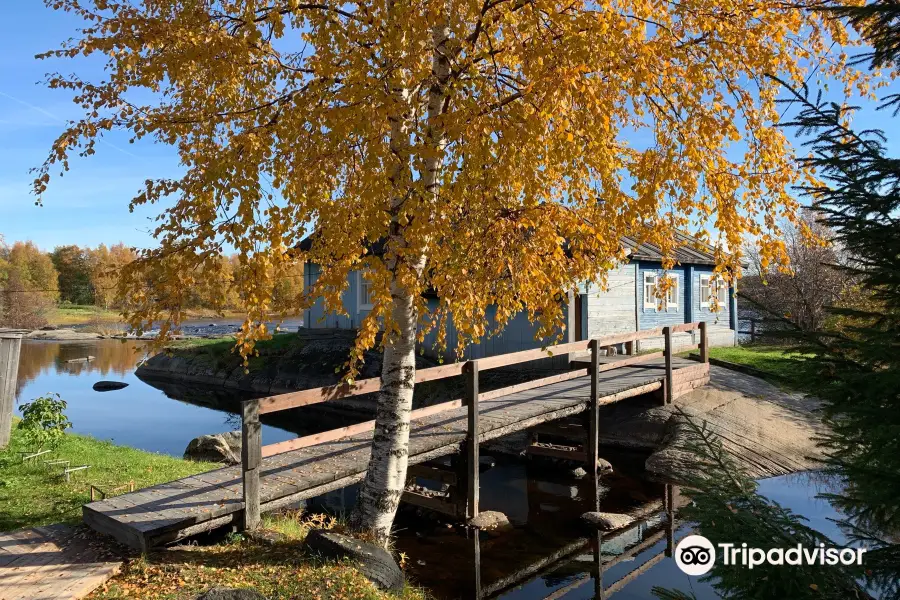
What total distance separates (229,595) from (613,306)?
16.7 meters

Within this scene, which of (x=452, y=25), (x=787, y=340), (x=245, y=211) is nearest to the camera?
(x=787, y=340)

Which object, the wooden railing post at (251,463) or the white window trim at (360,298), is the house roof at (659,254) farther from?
the wooden railing post at (251,463)

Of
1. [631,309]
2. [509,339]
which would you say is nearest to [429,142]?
[509,339]

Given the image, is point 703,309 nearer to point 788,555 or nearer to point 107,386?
point 788,555

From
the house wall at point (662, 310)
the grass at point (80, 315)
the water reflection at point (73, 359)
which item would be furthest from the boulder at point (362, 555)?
the grass at point (80, 315)

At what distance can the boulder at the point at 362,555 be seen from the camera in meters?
5.46

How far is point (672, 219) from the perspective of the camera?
20.2 feet

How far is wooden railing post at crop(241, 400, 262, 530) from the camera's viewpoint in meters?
5.99

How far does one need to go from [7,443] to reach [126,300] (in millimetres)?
6766

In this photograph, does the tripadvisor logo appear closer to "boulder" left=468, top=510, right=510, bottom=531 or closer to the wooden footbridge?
the wooden footbridge

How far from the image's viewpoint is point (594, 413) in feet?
37.6

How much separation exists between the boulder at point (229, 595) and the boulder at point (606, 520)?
6363 mm

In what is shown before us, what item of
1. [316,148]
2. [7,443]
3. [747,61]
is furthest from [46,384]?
[747,61]

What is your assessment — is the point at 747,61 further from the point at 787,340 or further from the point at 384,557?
the point at 384,557
